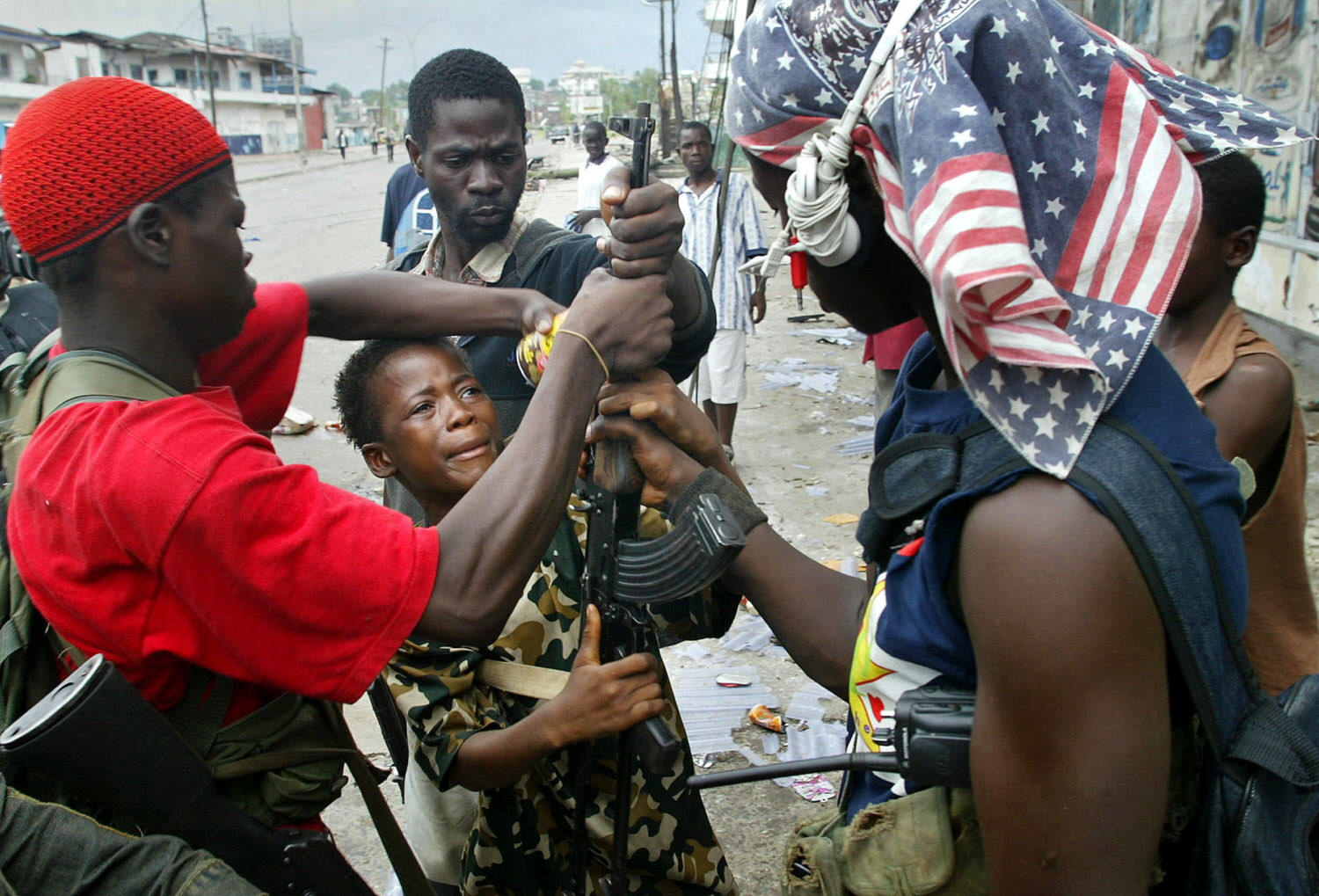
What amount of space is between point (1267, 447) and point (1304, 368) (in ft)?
19.2

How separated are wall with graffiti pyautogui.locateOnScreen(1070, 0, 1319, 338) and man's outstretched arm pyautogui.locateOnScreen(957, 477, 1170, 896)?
7168mm

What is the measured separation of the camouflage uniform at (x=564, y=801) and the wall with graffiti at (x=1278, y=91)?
692 centimetres

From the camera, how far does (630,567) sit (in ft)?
5.74

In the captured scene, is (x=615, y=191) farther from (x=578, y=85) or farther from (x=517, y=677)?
(x=578, y=85)

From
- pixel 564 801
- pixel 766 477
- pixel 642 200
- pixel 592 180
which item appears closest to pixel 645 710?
pixel 564 801

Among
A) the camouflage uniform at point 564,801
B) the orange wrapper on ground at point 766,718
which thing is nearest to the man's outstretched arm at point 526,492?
the camouflage uniform at point 564,801

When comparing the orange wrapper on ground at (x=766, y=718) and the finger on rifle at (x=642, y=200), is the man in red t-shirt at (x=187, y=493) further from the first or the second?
the orange wrapper on ground at (x=766, y=718)

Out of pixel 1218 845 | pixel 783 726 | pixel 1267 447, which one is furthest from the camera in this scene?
pixel 783 726

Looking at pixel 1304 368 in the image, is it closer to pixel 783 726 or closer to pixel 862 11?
pixel 783 726

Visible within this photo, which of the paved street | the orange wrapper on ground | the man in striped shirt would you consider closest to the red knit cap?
the paved street

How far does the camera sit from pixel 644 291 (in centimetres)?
179

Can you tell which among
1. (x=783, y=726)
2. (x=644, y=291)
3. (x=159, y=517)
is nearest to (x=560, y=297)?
(x=644, y=291)

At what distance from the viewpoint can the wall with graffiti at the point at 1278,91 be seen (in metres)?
7.01

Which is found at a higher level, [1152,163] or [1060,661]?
[1152,163]
